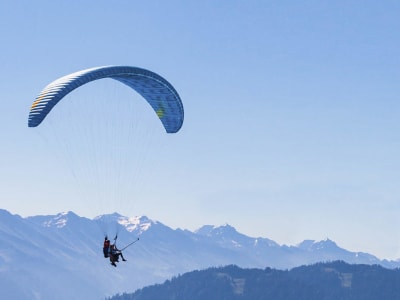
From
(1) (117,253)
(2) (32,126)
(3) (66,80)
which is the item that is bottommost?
(1) (117,253)

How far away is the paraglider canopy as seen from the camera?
4641cm

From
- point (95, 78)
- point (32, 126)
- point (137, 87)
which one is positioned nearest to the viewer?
point (32, 126)

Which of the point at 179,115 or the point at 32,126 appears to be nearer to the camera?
the point at 32,126

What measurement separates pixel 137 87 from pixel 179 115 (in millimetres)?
4090

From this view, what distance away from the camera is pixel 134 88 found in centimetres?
5834

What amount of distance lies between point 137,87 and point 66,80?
10.4 m

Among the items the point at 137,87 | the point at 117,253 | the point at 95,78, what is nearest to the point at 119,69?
the point at 95,78

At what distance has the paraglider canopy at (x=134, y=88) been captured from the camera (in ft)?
152

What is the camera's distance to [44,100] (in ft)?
153

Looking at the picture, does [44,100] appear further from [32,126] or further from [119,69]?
[119,69]

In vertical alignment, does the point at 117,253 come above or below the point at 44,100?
below

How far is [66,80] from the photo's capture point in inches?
1906

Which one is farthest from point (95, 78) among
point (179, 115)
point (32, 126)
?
point (179, 115)

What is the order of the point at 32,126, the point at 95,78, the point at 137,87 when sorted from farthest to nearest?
1. the point at 137,87
2. the point at 95,78
3. the point at 32,126
